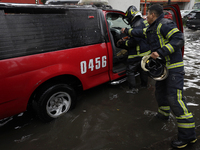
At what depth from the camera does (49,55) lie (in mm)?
2299

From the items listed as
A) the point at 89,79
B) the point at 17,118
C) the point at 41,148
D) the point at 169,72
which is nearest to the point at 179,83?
the point at 169,72

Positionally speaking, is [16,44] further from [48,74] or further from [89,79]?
[89,79]

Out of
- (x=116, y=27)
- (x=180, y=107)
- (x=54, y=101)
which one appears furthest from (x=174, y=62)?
(x=116, y=27)

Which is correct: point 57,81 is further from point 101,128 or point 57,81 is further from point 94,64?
point 101,128

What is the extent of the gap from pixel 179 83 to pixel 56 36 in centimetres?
183

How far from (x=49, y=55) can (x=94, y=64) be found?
841 mm

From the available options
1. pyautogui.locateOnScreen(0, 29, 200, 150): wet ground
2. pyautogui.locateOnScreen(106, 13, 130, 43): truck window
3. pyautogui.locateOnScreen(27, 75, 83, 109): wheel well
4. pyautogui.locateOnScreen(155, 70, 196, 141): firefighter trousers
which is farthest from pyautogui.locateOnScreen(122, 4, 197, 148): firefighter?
pyautogui.locateOnScreen(106, 13, 130, 43): truck window

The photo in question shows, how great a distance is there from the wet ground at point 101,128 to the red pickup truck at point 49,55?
0.98ft

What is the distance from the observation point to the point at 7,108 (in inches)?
82.1

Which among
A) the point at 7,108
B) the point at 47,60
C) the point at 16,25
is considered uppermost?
the point at 16,25

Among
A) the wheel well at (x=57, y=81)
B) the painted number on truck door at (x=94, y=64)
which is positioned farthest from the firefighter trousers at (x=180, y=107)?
the wheel well at (x=57, y=81)

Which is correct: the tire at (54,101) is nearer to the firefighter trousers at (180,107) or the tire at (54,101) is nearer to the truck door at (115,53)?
the truck door at (115,53)

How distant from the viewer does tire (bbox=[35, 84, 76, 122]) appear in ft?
7.75

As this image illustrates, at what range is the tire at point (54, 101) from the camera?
2.36 m
